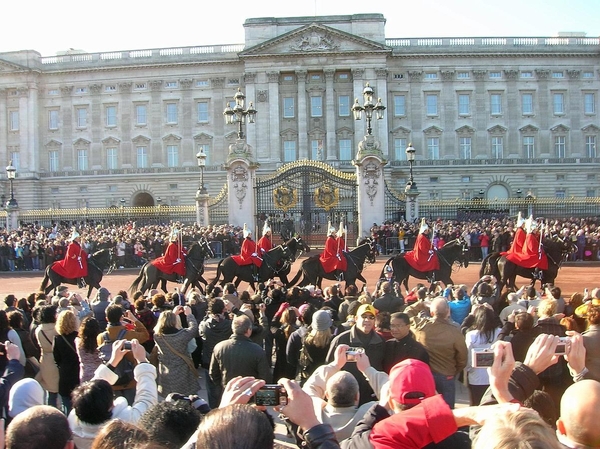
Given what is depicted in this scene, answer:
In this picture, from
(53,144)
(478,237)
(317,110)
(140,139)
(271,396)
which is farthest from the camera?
(53,144)

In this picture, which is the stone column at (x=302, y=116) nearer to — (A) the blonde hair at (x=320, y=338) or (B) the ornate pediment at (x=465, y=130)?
(B) the ornate pediment at (x=465, y=130)

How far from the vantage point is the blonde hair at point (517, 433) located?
2375mm

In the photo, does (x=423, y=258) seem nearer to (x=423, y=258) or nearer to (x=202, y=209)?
(x=423, y=258)

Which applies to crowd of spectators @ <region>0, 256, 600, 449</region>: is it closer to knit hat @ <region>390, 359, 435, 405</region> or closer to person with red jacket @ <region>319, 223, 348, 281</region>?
knit hat @ <region>390, 359, 435, 405</region>

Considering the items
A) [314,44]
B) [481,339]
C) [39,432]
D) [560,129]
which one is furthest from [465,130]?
[39,432]

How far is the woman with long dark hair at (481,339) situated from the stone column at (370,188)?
23290mm

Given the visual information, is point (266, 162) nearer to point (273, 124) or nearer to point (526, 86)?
point (273, 124)

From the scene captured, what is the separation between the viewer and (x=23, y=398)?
5184 mm

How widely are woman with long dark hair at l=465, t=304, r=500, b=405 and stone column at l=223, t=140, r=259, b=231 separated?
24.8 metres

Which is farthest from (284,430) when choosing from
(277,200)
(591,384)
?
(277,200)

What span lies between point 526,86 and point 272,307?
50.5 meters

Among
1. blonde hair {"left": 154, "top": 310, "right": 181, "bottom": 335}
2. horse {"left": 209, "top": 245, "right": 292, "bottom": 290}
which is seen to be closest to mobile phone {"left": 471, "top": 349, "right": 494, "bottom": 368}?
blonde hair {"left": 154, "top": 310, "right": 181, "bottom": 335}

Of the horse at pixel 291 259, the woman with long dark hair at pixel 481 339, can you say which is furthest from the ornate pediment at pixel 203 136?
the woman with long dark hair at pixel 481 339

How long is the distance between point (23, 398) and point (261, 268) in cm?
1189
